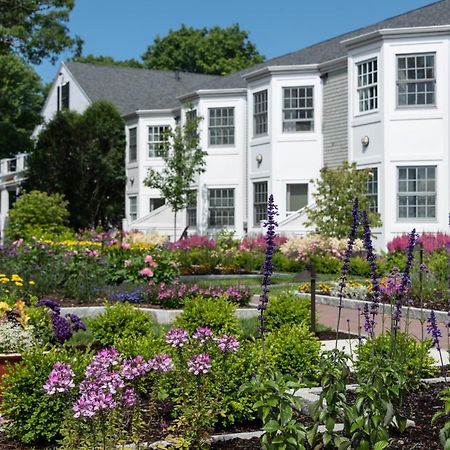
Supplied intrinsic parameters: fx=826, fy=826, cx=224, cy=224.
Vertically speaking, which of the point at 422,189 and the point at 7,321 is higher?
the point at 422,189

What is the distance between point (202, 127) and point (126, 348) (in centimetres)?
2460

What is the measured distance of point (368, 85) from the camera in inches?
960

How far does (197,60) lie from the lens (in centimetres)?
6284

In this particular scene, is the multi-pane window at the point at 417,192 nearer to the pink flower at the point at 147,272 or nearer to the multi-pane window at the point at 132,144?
the pink flower at the point at 147,272

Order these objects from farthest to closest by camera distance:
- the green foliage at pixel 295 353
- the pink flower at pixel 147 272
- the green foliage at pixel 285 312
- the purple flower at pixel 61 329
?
the pink flower at pixel 147 272 < the green foliage at pixel 285 312 < the purple flower at pixel 61 329 < the green foliage at pixel 295 353

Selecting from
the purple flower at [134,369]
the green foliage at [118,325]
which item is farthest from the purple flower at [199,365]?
the green foliage at [118,325]

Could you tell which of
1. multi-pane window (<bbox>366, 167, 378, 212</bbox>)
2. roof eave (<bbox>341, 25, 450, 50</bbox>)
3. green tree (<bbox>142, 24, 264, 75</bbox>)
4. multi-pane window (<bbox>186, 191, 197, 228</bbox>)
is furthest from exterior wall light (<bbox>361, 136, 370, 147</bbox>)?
green tree (<bbox>142, 24, 264, 75</bbox>)

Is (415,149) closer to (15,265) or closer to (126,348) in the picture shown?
(15,265)

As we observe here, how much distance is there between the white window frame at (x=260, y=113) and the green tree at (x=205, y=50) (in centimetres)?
3298

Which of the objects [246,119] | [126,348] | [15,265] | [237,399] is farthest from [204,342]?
[246,119]

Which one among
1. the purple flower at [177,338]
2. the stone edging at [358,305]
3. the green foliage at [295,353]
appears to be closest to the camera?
the purple flower at [177,338]

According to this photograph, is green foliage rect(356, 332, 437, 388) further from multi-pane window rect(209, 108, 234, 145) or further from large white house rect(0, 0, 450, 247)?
multi-pane window rect(209, 108, 234, 145)

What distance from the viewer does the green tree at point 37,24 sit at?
2684 centimetres

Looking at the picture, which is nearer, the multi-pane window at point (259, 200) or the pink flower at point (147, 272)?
the pink flower at point (147, 272)
